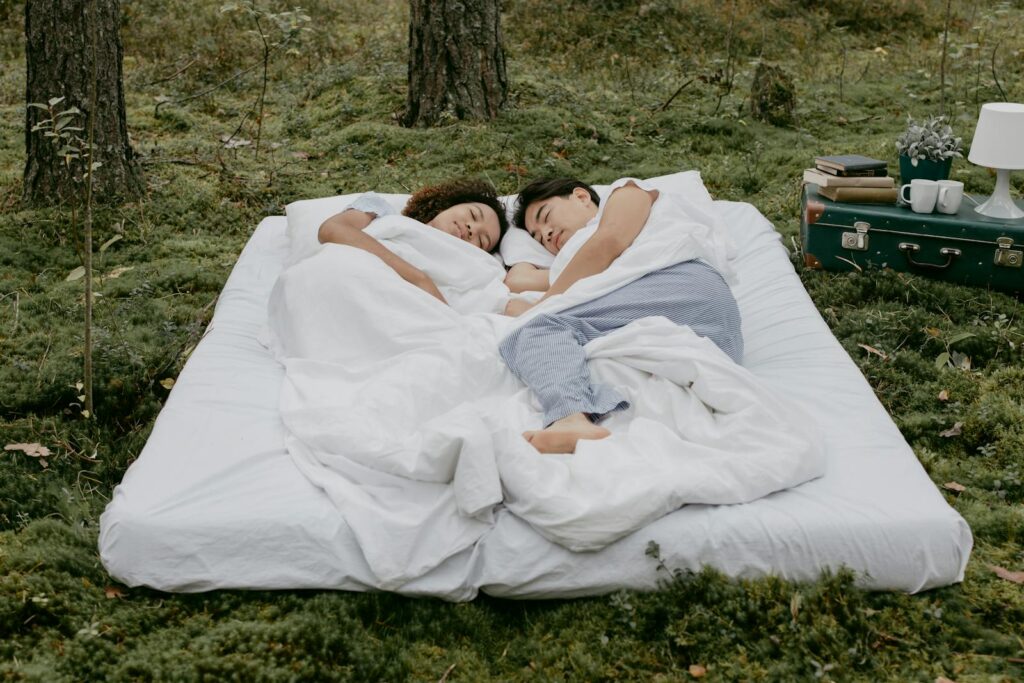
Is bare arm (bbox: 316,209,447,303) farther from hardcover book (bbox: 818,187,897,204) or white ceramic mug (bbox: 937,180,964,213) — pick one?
white ceramic mug (bbox: 937,180,964,213)

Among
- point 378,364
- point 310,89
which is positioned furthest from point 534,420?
Result: point 310,89

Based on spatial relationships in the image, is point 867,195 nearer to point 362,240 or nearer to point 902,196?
point 902,196

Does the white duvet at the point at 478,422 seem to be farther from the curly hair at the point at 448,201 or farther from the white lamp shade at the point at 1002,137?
the white lamp shade at the point at 1002,137

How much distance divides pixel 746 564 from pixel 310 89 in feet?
22.4

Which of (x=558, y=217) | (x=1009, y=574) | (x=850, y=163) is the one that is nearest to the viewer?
(x=1009, y=574)

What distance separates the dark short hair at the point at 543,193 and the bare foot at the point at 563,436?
5.78ft

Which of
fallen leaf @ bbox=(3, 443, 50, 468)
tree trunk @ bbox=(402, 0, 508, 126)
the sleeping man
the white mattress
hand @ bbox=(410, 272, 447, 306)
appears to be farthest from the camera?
tree trunk @ bbox=(402, 0, 508, 126)

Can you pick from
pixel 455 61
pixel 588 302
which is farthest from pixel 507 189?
pixel 588 302

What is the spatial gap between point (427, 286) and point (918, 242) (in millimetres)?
2509

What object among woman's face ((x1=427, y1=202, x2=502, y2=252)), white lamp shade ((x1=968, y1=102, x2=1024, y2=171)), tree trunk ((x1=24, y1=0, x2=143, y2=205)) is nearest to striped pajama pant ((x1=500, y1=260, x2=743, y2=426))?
woman's face ((x1=427, y1=202, x2=502, y2=252))

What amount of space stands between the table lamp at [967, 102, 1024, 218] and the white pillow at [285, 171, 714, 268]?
1.35 m

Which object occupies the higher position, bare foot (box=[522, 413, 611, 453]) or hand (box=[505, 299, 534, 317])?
hand (box=[505, 299, 534, 317])

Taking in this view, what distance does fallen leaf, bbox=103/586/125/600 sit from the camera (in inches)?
108

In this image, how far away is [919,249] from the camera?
485 centimetres
